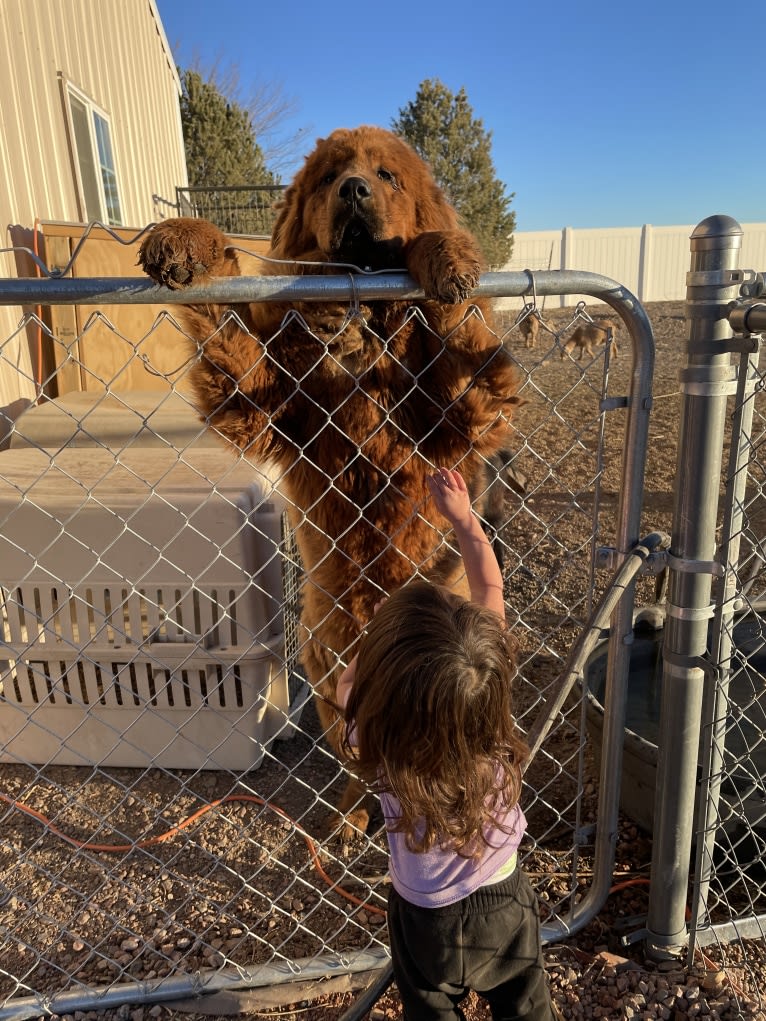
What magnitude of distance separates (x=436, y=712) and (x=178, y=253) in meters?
1.21

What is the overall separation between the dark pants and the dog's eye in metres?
2.46

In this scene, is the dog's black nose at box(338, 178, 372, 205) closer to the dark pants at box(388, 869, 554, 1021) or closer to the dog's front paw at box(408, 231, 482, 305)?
the dog's front paw at box(408, 231, 482, 305)

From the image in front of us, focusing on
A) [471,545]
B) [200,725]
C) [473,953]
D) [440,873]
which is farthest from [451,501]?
[200,725]

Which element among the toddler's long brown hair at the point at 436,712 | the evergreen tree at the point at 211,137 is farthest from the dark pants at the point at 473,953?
the evergreen tree at the point at 211,137

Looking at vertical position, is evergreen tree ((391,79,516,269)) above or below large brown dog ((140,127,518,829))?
above

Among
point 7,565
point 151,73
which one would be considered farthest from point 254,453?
point 151,73

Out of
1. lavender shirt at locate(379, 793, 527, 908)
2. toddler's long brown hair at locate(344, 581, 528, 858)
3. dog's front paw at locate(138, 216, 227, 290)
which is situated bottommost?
lavender shirt at locate(379, 793, 527, 908)

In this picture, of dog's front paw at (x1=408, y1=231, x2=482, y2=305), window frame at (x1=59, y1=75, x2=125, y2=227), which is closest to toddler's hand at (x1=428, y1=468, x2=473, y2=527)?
dog's front paw at (x1=408, y1=231, x2=482, y2=305)

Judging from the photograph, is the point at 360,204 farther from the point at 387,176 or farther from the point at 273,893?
the point at 273,893

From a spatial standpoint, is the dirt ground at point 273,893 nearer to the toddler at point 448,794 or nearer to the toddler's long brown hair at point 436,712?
the toddler at point 448,794

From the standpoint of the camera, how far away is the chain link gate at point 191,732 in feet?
6.82

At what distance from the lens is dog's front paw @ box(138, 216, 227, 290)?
173 cm

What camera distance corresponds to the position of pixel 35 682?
120 inches

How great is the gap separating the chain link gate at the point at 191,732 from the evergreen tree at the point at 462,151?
1127 inches
